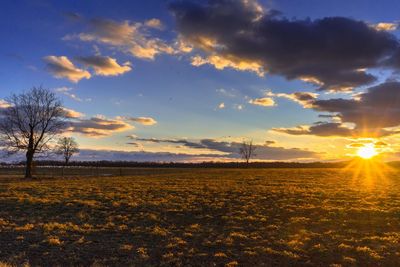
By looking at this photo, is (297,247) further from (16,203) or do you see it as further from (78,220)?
(16,203)

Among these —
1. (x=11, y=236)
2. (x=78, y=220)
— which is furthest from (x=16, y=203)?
(x=11, y=236)

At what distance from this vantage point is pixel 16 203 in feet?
94.5

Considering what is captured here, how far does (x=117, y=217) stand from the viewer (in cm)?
2325

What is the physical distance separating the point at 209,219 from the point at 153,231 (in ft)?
14.6

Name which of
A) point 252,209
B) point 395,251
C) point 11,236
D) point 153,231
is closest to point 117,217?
point 153,231

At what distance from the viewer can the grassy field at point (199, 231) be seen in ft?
48.6

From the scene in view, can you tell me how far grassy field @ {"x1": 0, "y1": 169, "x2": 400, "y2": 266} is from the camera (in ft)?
48.6

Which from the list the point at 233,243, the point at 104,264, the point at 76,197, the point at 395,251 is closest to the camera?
the point at 104,264

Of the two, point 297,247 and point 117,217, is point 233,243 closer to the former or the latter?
point 297,247

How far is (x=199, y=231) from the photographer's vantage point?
64.6ft

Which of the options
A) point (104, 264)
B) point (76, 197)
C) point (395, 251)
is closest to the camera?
point (104, 264)

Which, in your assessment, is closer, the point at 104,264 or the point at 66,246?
the point at 104,264

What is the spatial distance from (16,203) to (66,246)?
47.2 ft

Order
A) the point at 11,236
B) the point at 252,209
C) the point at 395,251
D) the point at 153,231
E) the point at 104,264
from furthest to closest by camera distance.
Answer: the point at 252,209
the point at 153,231
the point at 11,236
the point at 395,251
the point at 104,264
